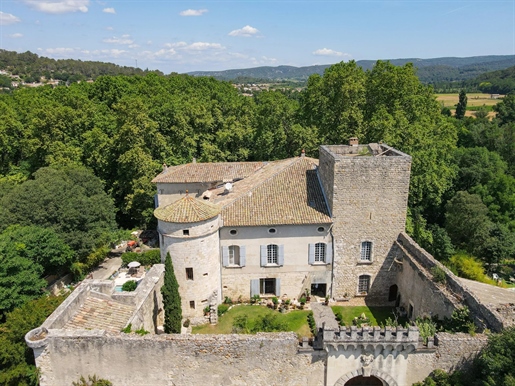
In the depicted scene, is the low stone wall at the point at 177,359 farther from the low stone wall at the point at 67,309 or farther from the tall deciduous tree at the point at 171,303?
the tall deciduous tree at the point at 171,303

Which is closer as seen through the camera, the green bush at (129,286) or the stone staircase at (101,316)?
the stone staircase at (101,316)

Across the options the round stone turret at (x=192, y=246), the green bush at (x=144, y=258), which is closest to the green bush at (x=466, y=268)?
the round stone turret at (x=192, y=246)

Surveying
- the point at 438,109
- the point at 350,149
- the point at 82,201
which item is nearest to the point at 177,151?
the point at 82,201

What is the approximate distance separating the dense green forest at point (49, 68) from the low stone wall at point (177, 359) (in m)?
134

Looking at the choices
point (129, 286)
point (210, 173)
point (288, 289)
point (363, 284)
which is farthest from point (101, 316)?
point (210, 173)

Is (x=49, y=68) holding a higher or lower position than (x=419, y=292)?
higher

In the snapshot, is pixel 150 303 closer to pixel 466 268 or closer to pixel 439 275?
pixel 439 275

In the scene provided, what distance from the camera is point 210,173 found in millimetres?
35938

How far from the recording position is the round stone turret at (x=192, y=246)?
74.9 ft

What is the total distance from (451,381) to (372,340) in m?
3.46

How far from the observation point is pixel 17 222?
29.5 m

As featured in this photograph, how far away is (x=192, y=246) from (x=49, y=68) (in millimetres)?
171917

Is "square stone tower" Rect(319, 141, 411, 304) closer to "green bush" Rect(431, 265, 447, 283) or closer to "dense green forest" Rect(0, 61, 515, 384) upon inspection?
"green bush" Rect(431, 265, 447, 283)

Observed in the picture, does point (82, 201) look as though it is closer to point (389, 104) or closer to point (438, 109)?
point (389, 104)
